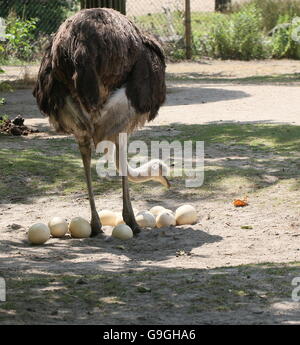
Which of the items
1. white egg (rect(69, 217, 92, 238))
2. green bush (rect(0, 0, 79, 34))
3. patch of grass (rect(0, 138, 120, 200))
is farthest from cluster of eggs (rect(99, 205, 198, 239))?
green bush (rect(0, 0, 79, 34))

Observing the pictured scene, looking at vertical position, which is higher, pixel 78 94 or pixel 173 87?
pixel 78 94

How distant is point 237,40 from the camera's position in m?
20.5

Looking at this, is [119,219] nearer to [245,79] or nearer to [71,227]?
[71,227]

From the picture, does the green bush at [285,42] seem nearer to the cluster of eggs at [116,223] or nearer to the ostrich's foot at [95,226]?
the cluster of eggs at [116,223]

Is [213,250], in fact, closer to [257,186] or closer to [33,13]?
[257,186]

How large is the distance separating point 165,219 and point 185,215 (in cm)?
17

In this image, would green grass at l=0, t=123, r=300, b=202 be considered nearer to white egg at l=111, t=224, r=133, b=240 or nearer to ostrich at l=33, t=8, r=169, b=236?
white egg at l=111, t=224, r=133, b=240

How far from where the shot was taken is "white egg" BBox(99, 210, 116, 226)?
7.20 m

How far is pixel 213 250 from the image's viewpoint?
6352mm

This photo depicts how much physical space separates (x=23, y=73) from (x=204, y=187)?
27.6 ft

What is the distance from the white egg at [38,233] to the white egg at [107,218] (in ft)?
2.28

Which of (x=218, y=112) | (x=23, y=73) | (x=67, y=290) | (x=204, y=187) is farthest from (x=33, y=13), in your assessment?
(x=67, y=290)

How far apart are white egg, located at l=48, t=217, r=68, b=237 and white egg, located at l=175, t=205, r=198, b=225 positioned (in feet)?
3.03
